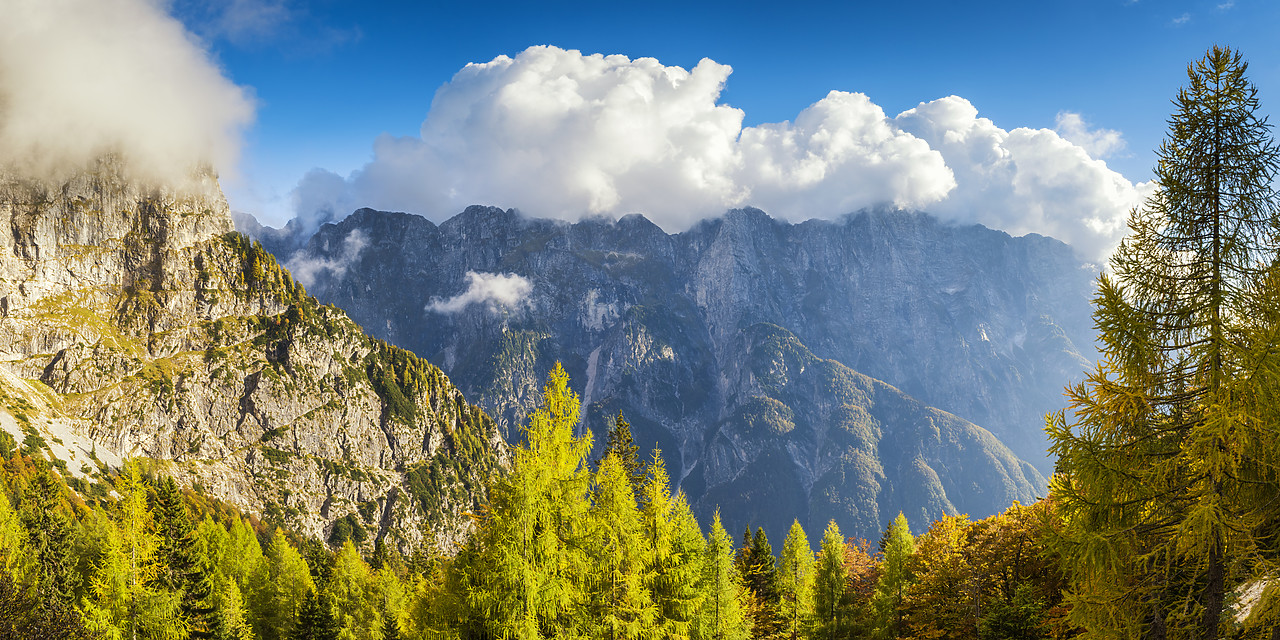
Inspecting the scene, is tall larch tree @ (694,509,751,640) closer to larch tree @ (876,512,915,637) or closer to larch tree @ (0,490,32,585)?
larch tree @ (876,512,915,637)

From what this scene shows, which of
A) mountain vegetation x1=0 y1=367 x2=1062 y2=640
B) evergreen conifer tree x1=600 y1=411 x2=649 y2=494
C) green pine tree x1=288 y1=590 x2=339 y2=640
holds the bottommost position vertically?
green pine tree x1=288 y1=590 x2=339 y2=640

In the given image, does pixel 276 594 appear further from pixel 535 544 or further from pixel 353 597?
pixel 535 544

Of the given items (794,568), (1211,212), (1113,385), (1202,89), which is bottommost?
(794,568)

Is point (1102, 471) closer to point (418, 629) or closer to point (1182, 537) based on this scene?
point (1182, 537)

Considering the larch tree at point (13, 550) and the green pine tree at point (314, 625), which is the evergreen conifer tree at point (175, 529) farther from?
the green pine tree at point (314, 625)

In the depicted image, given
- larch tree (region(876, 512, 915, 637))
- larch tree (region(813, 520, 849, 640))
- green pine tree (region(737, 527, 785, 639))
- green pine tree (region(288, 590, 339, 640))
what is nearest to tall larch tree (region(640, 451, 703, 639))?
larch tree (region(876, 512, 915, 637))

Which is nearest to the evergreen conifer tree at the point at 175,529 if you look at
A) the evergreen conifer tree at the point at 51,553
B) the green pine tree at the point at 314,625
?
the evergreen conifer tree at the point at 51,553

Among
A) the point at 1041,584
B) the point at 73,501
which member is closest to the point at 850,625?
the point at 1041,584

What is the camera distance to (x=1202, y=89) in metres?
11.2

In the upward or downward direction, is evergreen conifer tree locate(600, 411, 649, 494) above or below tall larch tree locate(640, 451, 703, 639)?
above

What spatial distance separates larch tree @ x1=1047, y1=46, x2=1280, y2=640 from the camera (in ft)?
34.3

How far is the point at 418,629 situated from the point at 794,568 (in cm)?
5251

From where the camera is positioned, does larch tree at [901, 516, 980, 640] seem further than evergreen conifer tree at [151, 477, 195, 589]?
No

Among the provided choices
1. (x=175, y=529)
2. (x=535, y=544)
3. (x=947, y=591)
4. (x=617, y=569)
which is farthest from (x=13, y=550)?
(x=947, y=591)
